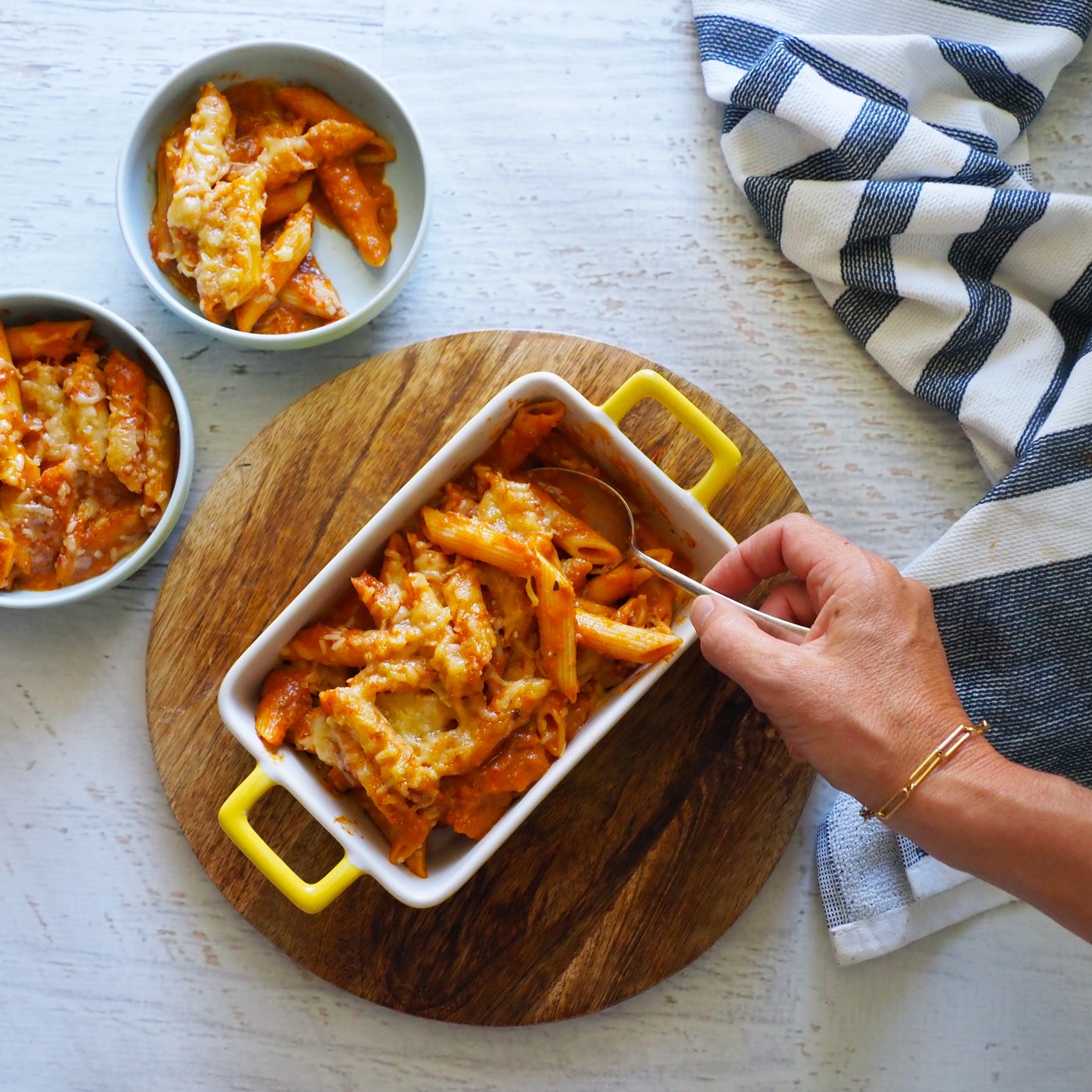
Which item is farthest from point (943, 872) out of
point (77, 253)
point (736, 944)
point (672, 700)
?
point (77, 253)

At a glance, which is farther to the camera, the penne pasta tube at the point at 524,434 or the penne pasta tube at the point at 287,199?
the penne pasta tube at the point at 287,199

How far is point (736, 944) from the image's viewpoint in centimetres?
169

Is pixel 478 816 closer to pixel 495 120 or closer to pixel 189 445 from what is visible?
pixel 189 445

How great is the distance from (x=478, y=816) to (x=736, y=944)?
564 millimetres

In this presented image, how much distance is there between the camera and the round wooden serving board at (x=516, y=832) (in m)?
1.57

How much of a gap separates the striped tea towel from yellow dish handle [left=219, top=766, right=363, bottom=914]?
80 cm

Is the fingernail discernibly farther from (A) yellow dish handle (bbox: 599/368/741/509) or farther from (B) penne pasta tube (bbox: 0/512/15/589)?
(B) penne pasta tube (bbox: 0/512/15/589)

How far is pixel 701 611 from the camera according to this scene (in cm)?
136

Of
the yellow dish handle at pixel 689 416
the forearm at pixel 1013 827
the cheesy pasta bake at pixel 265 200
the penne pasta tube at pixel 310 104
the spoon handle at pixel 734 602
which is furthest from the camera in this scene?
the penne pasta tube at pixel 310 104

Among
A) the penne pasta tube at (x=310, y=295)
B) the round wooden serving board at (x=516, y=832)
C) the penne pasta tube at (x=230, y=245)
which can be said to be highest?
the penne pasta tube at (x=230, y=245)

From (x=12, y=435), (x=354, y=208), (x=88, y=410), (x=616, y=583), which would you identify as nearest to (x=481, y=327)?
(x=354, y=208)

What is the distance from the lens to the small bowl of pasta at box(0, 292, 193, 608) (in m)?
1.54

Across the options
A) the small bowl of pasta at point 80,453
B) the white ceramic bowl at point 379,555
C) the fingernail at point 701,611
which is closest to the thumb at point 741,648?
the fingernail at point 701,611

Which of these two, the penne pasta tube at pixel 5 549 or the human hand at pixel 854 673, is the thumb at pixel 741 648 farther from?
the penne pasta tube at pixel 5 549
